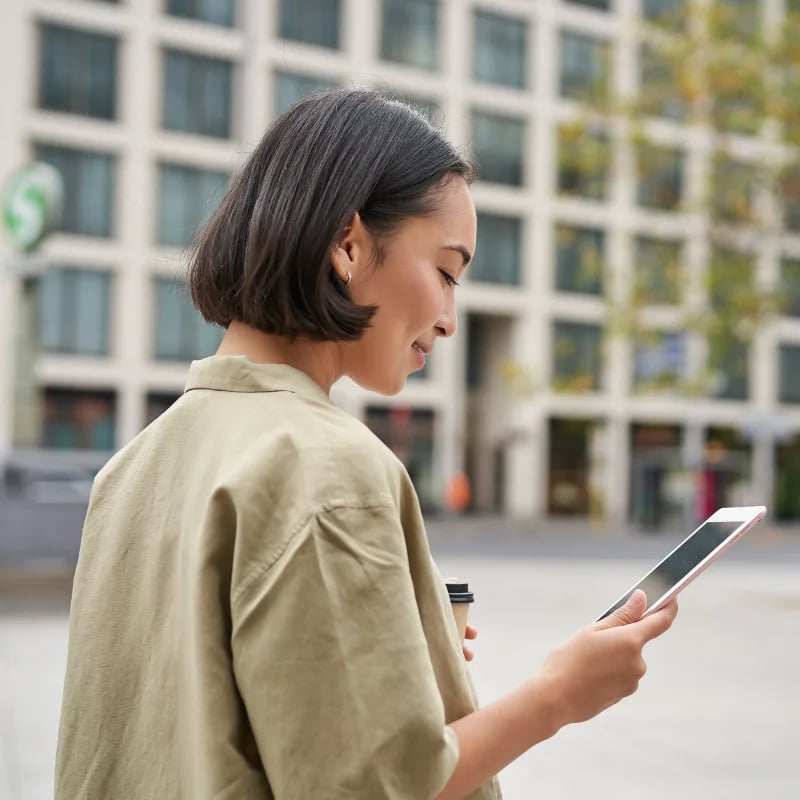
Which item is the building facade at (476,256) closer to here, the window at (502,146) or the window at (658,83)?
the window at (502,146)

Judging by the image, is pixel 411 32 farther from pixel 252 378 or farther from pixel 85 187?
pixel 252 378

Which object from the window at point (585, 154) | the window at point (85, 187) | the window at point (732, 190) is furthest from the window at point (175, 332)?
the window at point (732, 190)

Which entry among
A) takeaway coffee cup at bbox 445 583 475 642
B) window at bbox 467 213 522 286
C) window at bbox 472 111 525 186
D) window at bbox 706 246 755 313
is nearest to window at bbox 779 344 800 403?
window at bbox 467 213 522 286

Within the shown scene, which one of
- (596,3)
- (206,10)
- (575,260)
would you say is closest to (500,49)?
(596,3)

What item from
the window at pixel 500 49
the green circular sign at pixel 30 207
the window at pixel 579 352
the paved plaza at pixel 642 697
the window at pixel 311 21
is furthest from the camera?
the window at pixel 579 352

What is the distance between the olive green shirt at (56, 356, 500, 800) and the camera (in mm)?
1021

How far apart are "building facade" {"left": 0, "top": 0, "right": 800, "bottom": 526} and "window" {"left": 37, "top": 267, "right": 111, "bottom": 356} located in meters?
0.05

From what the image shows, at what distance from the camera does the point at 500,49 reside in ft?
124

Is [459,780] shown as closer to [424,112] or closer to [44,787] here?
[424,112]

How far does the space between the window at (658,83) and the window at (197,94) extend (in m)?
18.1

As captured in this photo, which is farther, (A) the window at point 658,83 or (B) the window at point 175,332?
(B) the window at point 175,332

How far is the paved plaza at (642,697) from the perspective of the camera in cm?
538

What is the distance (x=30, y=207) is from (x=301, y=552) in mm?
15667

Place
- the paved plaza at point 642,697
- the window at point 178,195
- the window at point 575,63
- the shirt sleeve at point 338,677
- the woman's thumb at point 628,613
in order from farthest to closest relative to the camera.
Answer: the window at point 575,63 < the window at point 178,195 < the paved plaza at point 642,697 < the woman's thumb at point 628,613 < the shirt sleeve at point 338,677
